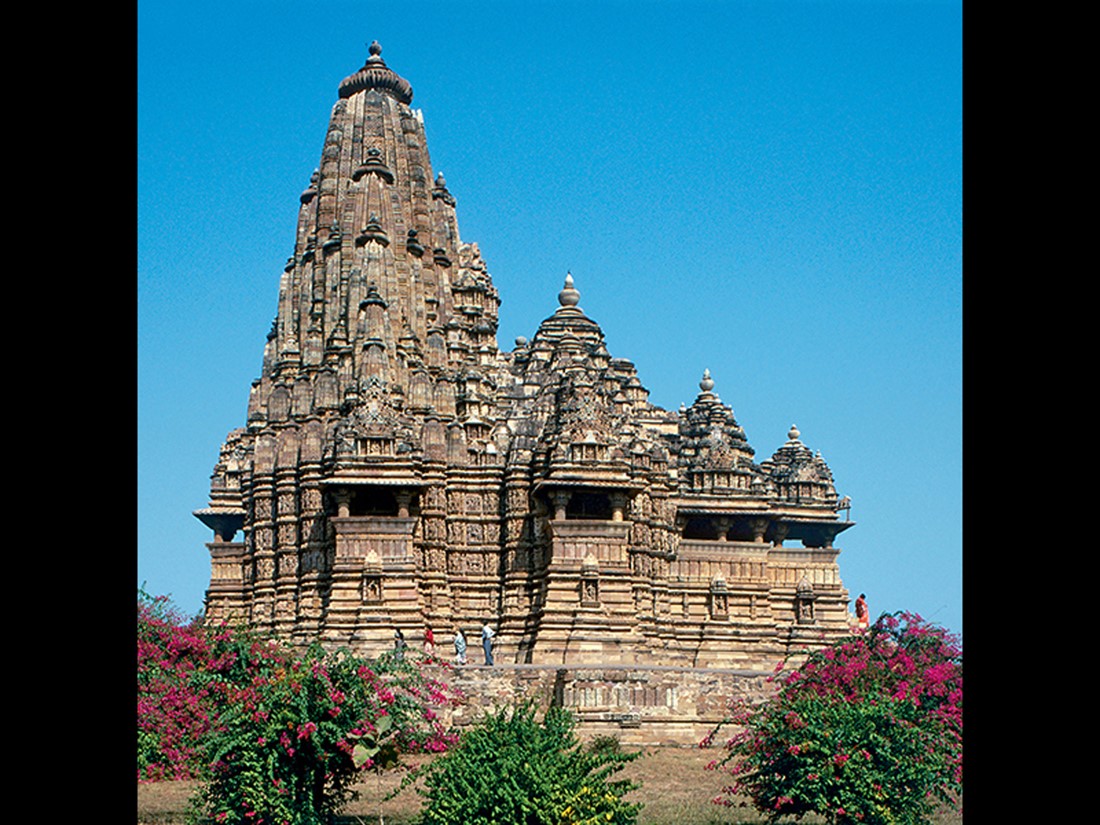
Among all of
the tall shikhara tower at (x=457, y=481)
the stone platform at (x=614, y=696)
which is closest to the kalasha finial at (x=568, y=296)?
the tall shikhara tower at (x=457, y=481)

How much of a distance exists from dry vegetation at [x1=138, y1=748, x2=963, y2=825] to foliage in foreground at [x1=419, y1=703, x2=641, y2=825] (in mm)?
4368

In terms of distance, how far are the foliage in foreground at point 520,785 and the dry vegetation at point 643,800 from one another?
4368 mm

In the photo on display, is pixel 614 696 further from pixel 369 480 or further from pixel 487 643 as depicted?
pixel 369 480

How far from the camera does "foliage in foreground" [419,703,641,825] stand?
19.1m

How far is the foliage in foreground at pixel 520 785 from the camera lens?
19.1 m

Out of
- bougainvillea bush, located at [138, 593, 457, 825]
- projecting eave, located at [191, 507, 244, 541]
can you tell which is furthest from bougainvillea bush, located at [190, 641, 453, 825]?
projecting eave, located at [191, 507, 244, 541]

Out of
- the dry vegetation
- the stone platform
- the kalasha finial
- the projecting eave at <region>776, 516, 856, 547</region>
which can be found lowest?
the dry vegetation

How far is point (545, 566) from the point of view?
143 ft

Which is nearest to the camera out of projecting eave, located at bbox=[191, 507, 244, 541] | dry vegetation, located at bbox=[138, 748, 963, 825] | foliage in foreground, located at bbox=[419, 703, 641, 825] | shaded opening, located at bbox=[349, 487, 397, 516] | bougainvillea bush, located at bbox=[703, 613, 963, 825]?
foliage in foreground, located at bbox=[419, 703, 641, 825]

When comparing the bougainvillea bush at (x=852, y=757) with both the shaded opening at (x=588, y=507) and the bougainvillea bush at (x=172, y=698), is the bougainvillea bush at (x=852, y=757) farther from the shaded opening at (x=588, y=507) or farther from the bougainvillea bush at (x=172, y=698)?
the shaded opening at (x=588, y=507)

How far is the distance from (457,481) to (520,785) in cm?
2629

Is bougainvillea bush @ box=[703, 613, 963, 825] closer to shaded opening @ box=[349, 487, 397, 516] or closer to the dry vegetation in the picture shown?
the dry vegetation
